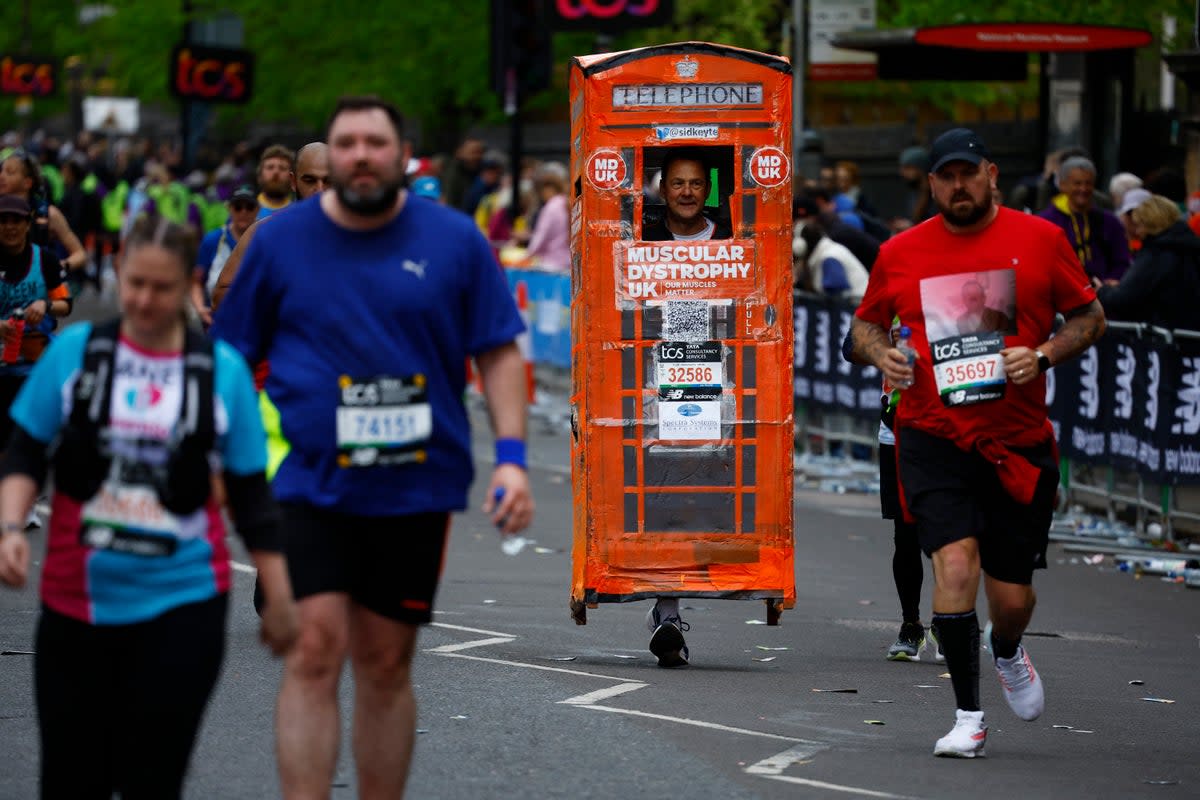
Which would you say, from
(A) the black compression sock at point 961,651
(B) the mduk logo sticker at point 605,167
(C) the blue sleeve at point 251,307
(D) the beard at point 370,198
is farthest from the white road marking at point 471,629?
(D) the beard at point 370,198

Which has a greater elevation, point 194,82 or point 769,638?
point 194,82

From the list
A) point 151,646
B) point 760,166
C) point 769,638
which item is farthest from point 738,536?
point 151,646

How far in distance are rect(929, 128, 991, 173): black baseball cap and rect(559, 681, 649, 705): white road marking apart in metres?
2.26

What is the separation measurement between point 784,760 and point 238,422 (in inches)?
120

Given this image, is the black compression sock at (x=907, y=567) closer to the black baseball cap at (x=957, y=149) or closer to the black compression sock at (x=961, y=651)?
the black compression sock at (x=961, y=651)

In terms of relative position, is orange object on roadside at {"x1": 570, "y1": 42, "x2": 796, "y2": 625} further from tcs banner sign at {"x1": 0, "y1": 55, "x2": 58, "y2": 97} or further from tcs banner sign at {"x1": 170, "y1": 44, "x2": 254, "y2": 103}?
tcs banner sign at {"x1": 0, "y1": 55, "x2": 58, "y2": 97}

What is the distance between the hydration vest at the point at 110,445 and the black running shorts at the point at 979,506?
3.43 m

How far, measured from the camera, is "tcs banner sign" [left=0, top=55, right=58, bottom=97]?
5703 cm

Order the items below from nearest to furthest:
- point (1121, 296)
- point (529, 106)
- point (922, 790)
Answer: point (922, 790)
point (1121, 296)
point (529, 106)

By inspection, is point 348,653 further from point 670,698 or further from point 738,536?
point 738,536

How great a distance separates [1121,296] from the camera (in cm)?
1438

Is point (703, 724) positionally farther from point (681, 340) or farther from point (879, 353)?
point (681, 340)

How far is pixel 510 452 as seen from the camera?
6.23 meters

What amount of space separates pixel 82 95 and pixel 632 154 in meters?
60.5
